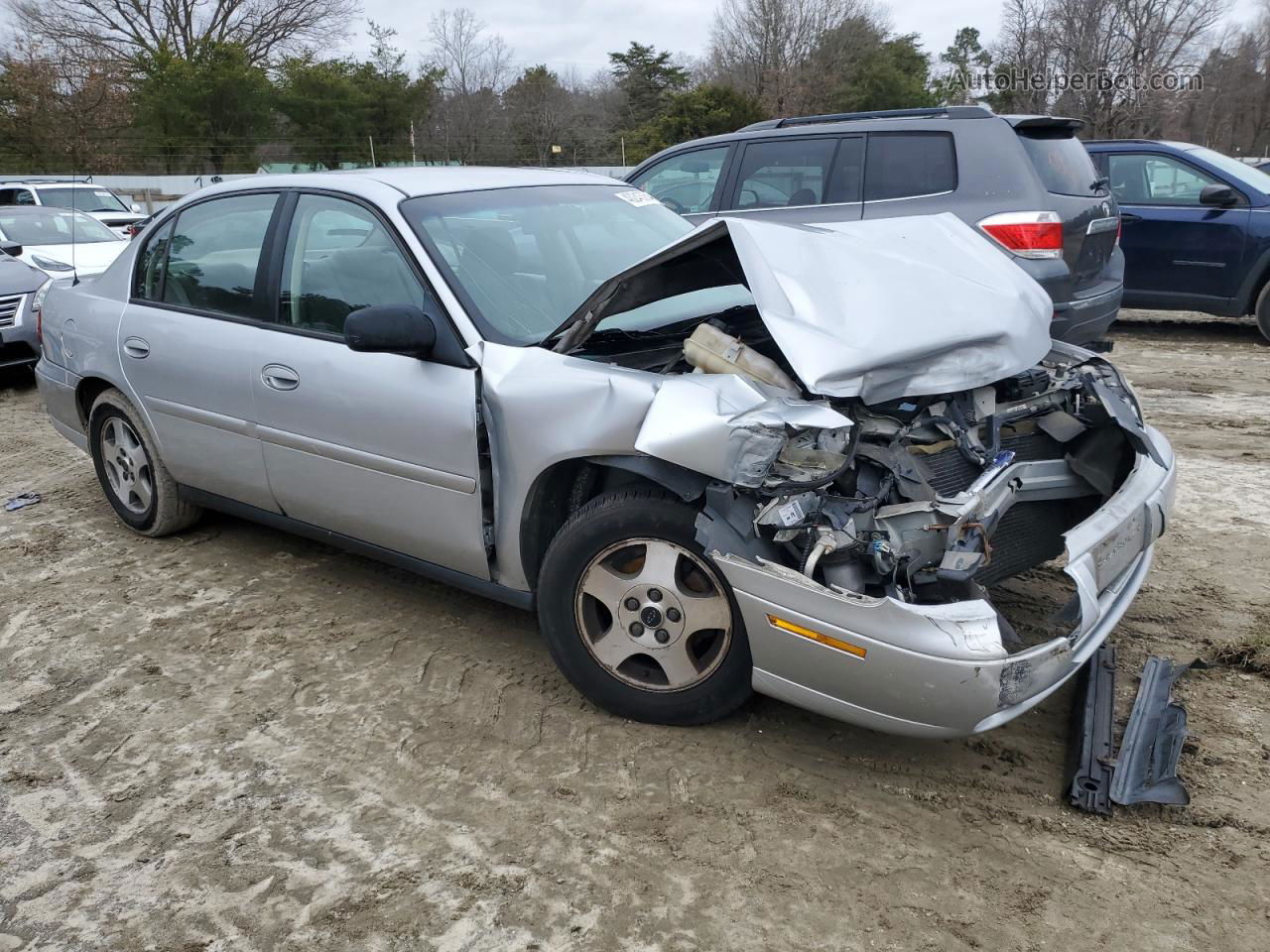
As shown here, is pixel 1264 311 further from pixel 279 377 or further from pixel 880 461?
pixel 279 377

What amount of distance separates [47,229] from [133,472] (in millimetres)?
9168

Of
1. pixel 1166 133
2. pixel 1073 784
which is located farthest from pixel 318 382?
pixel 1166 133

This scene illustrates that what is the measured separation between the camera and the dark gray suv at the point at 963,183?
629 cm

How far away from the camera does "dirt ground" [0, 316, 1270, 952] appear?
243 cm

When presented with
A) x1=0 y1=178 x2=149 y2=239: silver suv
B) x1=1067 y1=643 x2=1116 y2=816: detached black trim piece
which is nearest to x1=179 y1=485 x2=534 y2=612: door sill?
x1=1067 y1=643 x2=1116 y2=816: detached black trim piece

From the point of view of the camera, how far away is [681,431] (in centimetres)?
279

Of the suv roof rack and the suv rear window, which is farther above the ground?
the suv roof rack

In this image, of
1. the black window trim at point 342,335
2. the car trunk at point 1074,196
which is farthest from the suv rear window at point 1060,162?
the black window trim at point 342,335

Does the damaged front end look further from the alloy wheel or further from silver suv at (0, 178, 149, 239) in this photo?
silver suv at (0, 178, 149, 239)

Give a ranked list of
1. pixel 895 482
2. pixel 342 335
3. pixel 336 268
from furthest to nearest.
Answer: pixel 336 268, pixel 342 335, pixel 895 482

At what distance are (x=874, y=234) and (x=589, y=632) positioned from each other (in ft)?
5.62

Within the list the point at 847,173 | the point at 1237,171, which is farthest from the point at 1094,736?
the point at 1237,171

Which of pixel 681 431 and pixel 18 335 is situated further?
pixel 18 335

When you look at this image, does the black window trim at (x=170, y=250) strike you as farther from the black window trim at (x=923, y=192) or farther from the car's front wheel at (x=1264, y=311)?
the car's front wheel at (x=1264, y=311)
